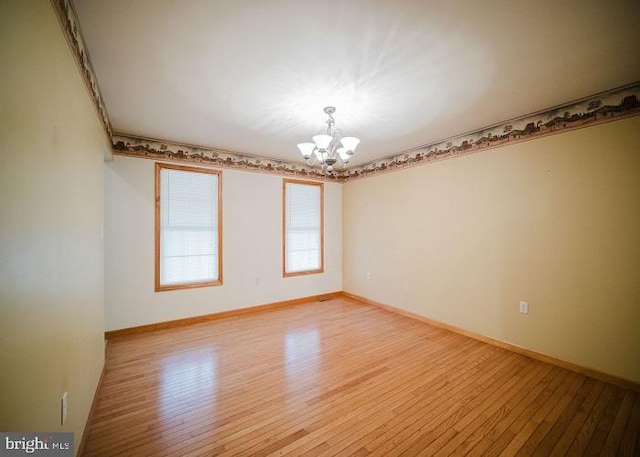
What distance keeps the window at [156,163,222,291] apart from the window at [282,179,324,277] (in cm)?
119

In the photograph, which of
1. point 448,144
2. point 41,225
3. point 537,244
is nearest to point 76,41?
point 41,225

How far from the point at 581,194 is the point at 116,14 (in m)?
3.95

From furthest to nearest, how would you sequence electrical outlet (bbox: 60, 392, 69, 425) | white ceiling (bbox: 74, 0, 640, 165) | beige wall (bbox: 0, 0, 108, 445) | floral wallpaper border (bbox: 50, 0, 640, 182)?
1. floral wallpaper border (bbox: 50, 0, 640, 182)
2. white ceiling (bbox: 74, 0, 640, 165)
3. electrical outlet (bbox: 60, 392, 69, 425)
4. beige wall (bbox: 0, 0, 108, 445)

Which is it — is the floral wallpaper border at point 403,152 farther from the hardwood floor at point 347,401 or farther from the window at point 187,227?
the hardwood floor at point 347,401

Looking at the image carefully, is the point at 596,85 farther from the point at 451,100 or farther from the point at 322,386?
the point at 322,386

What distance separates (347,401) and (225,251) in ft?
9.20

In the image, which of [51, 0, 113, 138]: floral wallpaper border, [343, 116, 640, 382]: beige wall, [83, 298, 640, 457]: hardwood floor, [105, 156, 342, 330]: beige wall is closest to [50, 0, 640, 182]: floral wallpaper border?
[51, 0, 113, 138]: floral wallpaper border

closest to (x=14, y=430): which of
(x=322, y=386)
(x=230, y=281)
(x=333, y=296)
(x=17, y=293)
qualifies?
(x=17, y=293)

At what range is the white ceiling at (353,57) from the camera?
144cm

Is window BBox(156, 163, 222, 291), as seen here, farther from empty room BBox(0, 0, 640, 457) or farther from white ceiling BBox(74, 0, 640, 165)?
white ceiling BBox(74, 0, 640, 165)

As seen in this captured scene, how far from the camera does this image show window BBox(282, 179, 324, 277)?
15.2 ft

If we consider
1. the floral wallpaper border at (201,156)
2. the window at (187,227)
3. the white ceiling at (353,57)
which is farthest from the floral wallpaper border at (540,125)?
the window at (187,227)

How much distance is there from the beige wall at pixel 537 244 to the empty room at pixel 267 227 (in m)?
0.02

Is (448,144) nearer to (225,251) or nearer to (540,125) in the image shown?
(540,125)
